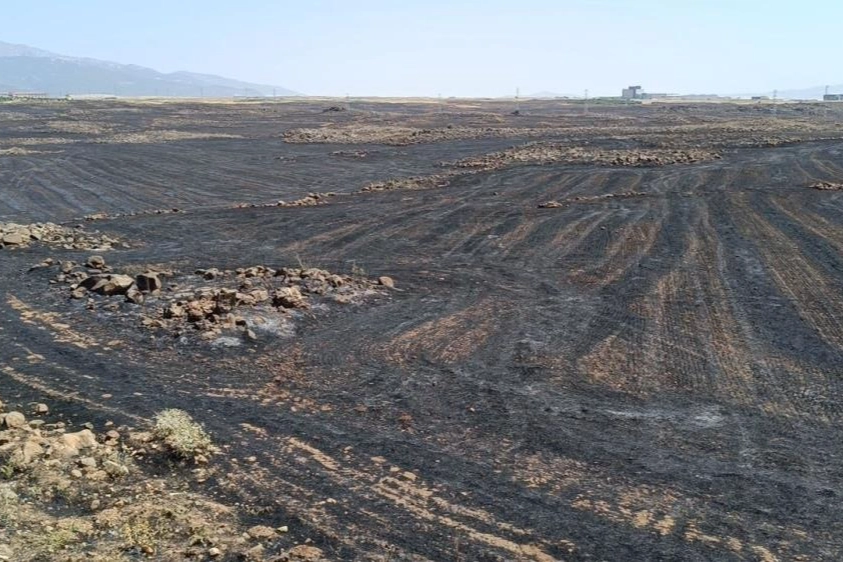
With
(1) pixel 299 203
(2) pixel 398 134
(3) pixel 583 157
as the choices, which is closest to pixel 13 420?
(1) pixel 299 203

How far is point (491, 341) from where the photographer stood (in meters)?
9.70

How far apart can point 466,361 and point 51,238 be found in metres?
11.9

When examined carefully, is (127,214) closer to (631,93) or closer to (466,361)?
(466,361)

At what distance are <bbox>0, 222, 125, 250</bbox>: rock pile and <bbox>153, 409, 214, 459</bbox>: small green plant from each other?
10.3 m

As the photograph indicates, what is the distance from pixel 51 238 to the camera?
52.5 ft

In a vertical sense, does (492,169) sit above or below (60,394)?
above

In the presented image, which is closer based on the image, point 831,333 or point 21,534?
point 21,534

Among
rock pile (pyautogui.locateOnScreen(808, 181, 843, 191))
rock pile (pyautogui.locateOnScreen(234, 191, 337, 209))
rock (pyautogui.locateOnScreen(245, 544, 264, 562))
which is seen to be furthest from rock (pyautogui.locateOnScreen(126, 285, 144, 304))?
rock pile (pyautogui.locateOnScreen(808, 181, 843, 191))

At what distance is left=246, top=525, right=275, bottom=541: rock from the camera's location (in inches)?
203

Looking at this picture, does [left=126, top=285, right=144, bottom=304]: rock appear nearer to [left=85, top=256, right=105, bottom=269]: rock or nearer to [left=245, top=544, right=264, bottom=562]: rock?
[left=85, top=256, right=105, bottom=269]: rock

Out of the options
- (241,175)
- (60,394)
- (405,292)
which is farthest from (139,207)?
(60,394)

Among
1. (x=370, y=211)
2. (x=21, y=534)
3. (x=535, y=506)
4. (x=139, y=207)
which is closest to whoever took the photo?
(x=21, y=534)

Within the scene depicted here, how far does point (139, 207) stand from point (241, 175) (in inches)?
296

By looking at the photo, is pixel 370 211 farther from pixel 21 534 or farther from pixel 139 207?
pixel 21 534
